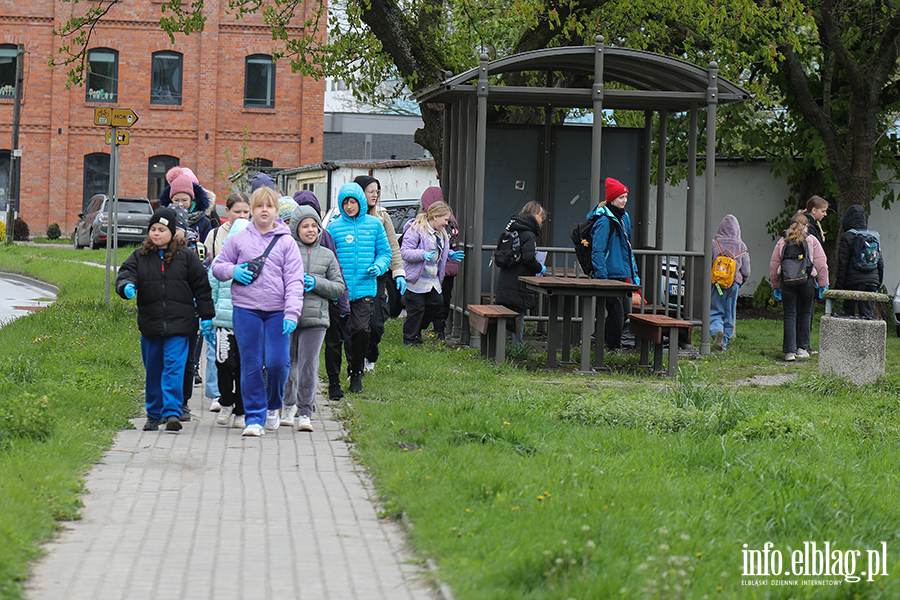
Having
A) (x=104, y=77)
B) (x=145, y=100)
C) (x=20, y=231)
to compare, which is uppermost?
(x=104, y=77)

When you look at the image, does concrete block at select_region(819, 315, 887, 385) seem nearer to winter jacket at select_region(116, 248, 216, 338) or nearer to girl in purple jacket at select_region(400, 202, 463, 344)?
girl in purple jacket at select_region(400, 202, 463, 344)

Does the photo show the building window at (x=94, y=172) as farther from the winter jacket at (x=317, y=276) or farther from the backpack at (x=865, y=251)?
the winter jacket at (x=317, y=276)

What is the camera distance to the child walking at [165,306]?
7.47 metres

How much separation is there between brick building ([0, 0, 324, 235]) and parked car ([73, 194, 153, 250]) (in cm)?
616

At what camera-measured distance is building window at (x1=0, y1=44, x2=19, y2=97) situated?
41188 mm

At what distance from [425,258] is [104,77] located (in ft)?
105

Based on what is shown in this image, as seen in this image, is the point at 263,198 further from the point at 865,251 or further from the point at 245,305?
the point at 865,251

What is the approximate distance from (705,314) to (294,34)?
3044cm

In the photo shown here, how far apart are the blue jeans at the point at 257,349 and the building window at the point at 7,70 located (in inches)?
1489

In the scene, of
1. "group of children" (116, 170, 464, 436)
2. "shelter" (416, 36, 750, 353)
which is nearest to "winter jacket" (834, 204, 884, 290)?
"shelter" (416, 36, 750, 353)

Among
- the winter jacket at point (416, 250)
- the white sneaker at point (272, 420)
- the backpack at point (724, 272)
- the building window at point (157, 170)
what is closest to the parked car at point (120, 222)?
the building window at point (157, 170)

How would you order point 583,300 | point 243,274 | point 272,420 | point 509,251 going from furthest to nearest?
point 509,251 < point 583,300 < point 272,420 < point 243,274

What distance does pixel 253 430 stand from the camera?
7.35 metres

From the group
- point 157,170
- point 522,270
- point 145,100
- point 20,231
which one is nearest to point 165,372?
point 522,270
